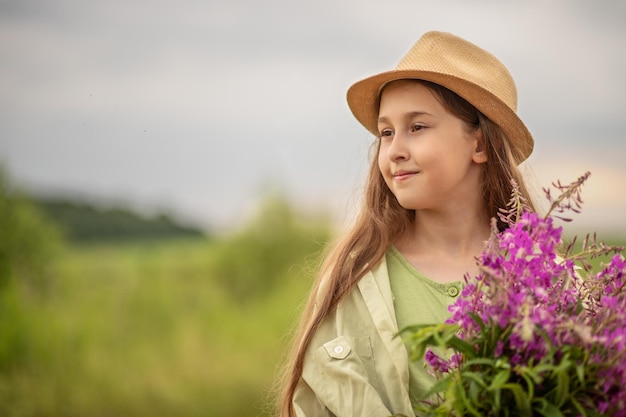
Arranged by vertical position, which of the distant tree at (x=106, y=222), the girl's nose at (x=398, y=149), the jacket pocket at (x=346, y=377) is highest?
the girl's nose at (x=398, y=149)

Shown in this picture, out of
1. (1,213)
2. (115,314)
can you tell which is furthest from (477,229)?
(1,213)

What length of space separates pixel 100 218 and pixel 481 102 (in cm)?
952

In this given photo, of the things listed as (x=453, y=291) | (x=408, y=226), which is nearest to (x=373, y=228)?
(x=408, y=226)

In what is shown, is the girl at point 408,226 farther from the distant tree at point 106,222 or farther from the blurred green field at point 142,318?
the distant tree at point 106,222

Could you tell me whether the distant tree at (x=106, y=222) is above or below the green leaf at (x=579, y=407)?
below

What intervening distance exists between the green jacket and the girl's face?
1.13ft

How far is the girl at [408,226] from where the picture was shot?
276 centimetres

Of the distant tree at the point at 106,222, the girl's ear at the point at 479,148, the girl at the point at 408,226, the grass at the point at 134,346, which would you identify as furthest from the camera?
the distant tree at the point at 106,222

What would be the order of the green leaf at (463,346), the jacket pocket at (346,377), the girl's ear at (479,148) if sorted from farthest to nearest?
the girl's ear at (479,148) < the jacket pocket at (346,377) < the green leaf at (463,346)

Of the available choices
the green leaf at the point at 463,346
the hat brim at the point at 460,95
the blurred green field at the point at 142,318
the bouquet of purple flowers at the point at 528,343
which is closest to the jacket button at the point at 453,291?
the hat brim at the point at 460,95

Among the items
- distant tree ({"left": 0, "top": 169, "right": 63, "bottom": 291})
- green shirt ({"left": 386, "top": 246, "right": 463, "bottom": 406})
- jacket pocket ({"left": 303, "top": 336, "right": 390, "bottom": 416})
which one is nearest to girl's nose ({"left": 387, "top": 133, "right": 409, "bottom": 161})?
green shirt ({"left": 386, "top": 246, "right": 463, "bottom": 406})

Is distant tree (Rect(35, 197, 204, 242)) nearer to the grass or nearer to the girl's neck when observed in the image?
the grass

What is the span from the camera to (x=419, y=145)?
9.37ft

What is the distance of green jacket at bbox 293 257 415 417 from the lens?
2.67 metres
